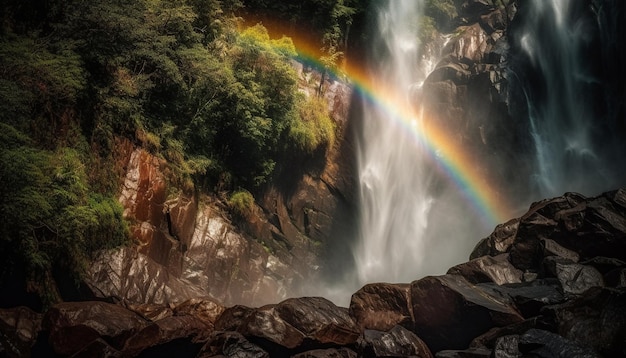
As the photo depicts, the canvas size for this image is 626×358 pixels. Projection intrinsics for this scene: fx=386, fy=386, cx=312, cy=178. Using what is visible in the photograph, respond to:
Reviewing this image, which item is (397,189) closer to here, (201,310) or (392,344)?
(392,344)

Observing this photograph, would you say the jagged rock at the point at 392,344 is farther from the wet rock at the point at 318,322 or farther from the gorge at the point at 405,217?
the wet rock at the point at 318,322

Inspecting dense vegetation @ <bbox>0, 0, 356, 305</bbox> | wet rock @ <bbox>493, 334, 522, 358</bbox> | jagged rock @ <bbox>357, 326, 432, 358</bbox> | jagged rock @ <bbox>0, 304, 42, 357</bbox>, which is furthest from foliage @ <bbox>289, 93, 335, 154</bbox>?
wet rock @ <bbox>493, 334, 522, 358</bbox>

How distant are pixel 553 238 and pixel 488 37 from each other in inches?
735

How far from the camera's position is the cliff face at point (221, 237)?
34.8 feet

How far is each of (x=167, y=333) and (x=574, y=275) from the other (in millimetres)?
10236

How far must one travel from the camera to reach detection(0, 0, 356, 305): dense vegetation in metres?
8.12

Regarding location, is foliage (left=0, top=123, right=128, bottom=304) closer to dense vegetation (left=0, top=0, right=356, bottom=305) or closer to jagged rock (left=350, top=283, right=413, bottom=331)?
dense vegetation (left=0, top=0, right=356, bottom=305)

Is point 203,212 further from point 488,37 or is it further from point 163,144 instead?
point 488,37

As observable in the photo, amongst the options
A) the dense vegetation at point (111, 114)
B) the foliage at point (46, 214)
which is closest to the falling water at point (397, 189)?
the dense vegetation at point (111, 114)

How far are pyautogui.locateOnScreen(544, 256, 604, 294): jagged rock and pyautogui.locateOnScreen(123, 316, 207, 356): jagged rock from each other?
903cm

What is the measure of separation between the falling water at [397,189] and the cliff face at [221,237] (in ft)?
6.94

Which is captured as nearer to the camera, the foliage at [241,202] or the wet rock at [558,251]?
the wet rock at [558,251]

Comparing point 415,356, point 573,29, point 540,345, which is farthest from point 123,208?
point 573,29

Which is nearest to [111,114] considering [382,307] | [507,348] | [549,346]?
[382,307]
